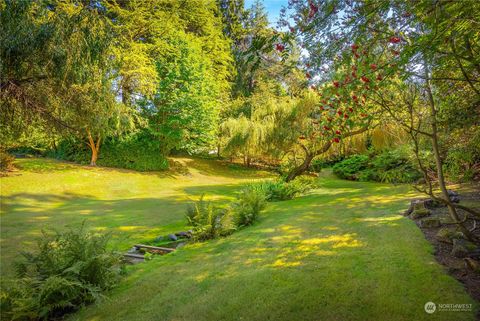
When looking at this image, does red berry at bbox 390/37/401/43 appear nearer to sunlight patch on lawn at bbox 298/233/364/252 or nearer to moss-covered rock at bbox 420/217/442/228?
sunlight patch on lawn at bbox 298/233/364/252

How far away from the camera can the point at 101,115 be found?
6.30 metres

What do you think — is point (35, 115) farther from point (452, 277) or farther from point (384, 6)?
point (452, 277)

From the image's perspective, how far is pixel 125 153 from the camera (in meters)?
19.2

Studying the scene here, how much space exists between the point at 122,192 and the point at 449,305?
1389cm

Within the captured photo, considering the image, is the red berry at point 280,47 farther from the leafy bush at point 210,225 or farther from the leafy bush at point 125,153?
the leafy bush at point 125,153

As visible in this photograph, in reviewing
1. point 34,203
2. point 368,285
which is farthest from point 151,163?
point 368,285

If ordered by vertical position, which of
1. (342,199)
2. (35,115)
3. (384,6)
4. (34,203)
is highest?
(384,6)

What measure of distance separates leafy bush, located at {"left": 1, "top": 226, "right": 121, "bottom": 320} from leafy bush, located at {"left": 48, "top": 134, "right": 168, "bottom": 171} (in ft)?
48.9

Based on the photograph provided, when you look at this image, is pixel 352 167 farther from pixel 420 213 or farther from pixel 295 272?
pixel 295 272

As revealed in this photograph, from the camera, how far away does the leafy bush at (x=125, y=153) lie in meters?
18.9

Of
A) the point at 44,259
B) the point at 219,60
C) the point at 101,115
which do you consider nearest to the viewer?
the point at 44,259

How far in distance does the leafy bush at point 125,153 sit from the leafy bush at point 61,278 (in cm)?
1490

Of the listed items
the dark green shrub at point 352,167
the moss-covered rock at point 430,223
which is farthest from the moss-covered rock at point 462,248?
the dark green shrub at point 352,167

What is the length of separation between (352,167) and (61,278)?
14.7 metres
